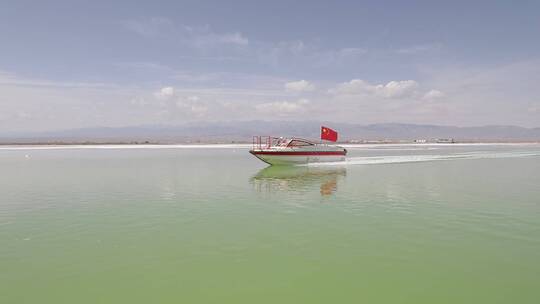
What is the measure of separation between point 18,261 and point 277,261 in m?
7.13

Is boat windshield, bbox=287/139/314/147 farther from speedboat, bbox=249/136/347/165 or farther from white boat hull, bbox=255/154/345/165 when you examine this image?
white boat hull, bbox=255/154/345/165

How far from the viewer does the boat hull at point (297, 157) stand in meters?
40.1

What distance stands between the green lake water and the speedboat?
1940 cm

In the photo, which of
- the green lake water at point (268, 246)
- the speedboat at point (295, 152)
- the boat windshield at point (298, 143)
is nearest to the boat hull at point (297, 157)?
the speedboat at point (295, 152)

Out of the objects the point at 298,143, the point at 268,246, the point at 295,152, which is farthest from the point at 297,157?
the point at 268,246

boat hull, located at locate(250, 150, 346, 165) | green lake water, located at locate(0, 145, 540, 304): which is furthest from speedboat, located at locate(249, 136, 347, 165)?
green lake water, located at locate(0, 145, 540, 304)

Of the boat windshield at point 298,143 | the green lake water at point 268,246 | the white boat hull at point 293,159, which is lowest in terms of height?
the green lake water at point 268,246

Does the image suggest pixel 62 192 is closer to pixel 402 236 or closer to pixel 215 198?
pixel 215 198

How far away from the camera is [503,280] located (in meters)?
8.43

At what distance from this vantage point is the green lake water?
7.87m

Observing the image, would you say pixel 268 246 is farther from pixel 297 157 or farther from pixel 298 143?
pixel 298 143

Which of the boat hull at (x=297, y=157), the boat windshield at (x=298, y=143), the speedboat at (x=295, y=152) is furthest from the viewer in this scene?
the boat windshield at (x=298, y=143)

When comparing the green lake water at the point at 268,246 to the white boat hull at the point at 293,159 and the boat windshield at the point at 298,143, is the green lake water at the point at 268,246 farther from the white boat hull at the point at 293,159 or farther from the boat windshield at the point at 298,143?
the boat windshield at the point at 298,143

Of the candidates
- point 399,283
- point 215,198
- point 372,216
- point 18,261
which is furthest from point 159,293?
point 215,198
